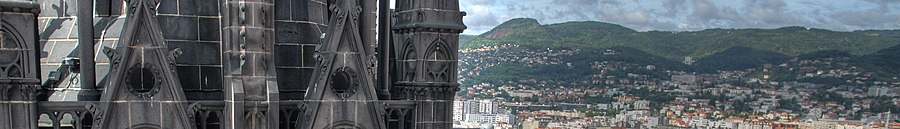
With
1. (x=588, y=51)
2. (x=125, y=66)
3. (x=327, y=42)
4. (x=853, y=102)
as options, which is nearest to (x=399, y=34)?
(x=327, y=42)

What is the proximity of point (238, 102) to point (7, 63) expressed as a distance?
8.23 feet

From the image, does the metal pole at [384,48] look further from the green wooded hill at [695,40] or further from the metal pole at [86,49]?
the green wooded hill at [695,40]

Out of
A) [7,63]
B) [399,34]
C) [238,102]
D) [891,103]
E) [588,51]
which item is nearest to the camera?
[7,63]

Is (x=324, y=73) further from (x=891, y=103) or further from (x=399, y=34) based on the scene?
(x=891, y=103)

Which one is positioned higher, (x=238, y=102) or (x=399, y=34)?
(x=399, y=34)

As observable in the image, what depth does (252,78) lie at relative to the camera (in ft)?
34.7

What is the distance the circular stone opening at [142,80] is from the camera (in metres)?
10.2

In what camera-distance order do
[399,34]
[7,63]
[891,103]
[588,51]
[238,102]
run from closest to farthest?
[7,63]
[238,102]
[399,34]
[891,103]
[588,51]

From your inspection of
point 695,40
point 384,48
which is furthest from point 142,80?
point 695,40

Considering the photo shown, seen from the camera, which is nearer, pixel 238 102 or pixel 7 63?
pixel 7 63

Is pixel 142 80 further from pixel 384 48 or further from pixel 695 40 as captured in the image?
pixel 695 40

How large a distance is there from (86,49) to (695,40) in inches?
1344

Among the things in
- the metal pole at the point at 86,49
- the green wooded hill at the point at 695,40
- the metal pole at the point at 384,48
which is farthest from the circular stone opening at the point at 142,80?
the green wooded hill at the point at 695,40

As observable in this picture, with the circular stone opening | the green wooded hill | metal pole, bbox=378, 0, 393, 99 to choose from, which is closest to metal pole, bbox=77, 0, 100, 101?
the circular stone opening
